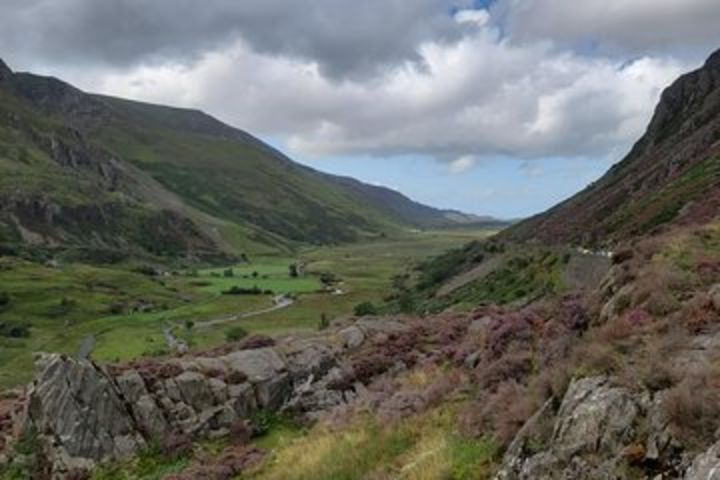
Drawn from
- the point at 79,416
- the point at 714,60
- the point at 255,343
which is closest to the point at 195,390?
the point at 79,416

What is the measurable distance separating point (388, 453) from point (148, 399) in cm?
1514

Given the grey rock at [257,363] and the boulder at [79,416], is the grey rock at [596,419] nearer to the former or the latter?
the boulder at [79,416]

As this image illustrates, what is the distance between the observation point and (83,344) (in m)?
153

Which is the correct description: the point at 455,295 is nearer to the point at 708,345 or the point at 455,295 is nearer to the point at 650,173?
the point at 650,173

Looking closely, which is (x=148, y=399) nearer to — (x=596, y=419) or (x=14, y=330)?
(x=596, y=419)

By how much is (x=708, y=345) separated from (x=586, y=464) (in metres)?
3.74

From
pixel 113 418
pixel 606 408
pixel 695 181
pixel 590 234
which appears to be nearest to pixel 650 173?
pixel 590 234

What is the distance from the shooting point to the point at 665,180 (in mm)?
130000

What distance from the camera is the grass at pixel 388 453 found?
17.4 metres

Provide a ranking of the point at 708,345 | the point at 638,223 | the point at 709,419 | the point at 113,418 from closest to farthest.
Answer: the point at 709,419 → the point at 708,345 → the point at 113,418 → the point at 638,223

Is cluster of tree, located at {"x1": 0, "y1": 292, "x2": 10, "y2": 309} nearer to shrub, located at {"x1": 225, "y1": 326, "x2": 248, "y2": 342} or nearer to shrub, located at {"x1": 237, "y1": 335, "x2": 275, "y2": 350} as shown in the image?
shrub, located at {"x1": 225, "y1": 326, "x2": 248, "y2": 342}

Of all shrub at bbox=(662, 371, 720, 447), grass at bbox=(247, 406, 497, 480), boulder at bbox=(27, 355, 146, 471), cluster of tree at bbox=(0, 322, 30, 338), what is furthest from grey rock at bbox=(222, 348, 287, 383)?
cluster of tree at bbox=(0, 322, 30, 338)

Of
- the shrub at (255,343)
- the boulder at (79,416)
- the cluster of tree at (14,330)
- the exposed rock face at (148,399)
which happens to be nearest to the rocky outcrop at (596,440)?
the exposed rock face at (148,399)

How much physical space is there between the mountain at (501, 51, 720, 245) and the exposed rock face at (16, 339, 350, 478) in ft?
136
